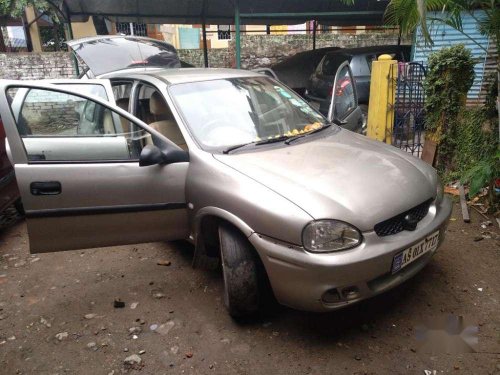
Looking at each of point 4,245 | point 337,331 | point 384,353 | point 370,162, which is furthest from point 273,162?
point 4,245

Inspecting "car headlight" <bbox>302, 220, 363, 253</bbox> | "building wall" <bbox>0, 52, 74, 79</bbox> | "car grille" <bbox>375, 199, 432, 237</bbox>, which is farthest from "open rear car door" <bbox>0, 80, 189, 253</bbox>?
"building wall" <bbox>0, 52, 74, 79</bbox>

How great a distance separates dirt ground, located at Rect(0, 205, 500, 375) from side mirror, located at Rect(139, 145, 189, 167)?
3.52 ft

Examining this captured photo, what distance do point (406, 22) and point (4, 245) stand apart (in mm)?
4851

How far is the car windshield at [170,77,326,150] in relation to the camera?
2.99 m

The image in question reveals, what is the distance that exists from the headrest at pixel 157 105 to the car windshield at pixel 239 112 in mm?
159

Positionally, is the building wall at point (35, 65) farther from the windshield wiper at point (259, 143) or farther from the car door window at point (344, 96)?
the windshield wiper at point (259, 143)

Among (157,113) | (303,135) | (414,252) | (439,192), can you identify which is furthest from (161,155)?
(439,192)

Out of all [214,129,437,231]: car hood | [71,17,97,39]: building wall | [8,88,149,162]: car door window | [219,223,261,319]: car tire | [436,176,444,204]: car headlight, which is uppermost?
[71,17,97,39]: building wall

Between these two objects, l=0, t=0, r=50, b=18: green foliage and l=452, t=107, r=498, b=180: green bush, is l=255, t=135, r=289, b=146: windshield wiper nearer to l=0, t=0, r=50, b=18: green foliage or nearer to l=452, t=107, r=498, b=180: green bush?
l=452, t=107, r=498, b=180: green bush

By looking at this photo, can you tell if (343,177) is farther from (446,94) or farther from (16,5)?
(16,5)

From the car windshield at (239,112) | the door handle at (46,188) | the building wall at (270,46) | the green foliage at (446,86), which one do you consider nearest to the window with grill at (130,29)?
the building wall at (270,46)

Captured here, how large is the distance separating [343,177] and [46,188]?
201cm

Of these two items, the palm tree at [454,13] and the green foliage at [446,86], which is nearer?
the palm tree at [454,13]

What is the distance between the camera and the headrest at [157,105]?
10.8 feet
